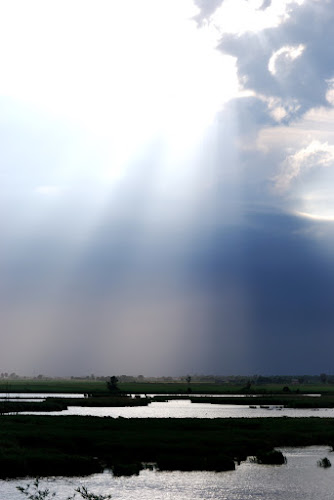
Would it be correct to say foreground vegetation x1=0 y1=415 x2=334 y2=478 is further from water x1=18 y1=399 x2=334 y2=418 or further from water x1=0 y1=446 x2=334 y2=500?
water x1=18 y1=399 x2=334 y2=418

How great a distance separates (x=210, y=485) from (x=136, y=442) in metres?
12.2

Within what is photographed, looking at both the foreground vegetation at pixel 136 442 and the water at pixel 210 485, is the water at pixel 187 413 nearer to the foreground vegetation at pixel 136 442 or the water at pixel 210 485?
the foreground vegetation at pixel 136 442

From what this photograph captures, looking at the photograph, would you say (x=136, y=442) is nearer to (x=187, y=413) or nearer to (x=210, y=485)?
(x=210, y=485)

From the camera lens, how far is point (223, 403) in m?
136

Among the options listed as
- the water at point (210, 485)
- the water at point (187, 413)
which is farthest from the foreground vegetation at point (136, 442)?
the water at point (187, 413)

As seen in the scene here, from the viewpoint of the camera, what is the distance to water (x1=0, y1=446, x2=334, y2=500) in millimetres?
37469

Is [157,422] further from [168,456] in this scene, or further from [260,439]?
[168,456]

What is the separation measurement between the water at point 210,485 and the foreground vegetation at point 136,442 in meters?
1.50

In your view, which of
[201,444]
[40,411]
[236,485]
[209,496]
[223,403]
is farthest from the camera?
[223,403]

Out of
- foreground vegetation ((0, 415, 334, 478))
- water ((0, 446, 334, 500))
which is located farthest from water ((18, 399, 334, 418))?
water ((0, 446, 334, 500))

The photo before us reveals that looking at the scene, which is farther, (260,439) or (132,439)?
(260,439)

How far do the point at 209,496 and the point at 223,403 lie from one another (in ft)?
330

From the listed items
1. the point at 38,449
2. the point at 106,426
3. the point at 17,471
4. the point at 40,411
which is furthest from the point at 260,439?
the point at 40,411

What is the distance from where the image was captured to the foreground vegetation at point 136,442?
4272 centimetres
